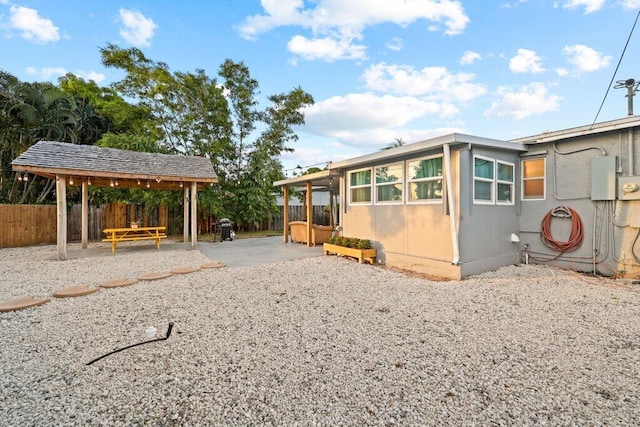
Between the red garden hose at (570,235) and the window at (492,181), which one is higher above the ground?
the window at (492,181)

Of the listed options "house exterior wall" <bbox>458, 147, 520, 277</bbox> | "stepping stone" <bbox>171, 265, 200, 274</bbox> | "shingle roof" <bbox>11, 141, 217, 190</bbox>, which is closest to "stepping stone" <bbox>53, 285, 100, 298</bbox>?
"stepping stone" <bbox>171, 265, 200, 274</bbox>

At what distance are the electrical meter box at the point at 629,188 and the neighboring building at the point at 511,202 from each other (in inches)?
0.5

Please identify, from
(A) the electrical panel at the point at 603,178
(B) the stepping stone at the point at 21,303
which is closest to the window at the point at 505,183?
(A) the electrical panel at the point at 603,178

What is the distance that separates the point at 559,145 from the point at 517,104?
6.01m

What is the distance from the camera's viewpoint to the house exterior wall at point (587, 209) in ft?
18.0

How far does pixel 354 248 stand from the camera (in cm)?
755

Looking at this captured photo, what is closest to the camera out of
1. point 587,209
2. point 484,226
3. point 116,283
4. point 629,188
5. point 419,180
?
point 116,283

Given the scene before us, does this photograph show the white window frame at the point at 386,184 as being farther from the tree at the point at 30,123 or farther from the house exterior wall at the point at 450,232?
the tree at the point at 30,123

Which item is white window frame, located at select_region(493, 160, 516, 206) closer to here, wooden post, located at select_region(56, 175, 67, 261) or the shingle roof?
the shingle roof

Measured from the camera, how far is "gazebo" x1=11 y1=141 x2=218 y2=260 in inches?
293

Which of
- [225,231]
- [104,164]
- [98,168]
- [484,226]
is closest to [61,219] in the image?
[98,168]

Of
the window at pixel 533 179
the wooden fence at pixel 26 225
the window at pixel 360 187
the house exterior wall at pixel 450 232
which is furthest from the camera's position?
the wooden fence at pixel 26 225

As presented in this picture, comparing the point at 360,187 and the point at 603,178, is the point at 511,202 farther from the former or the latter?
the point at 360,187

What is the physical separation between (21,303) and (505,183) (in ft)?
30.6
